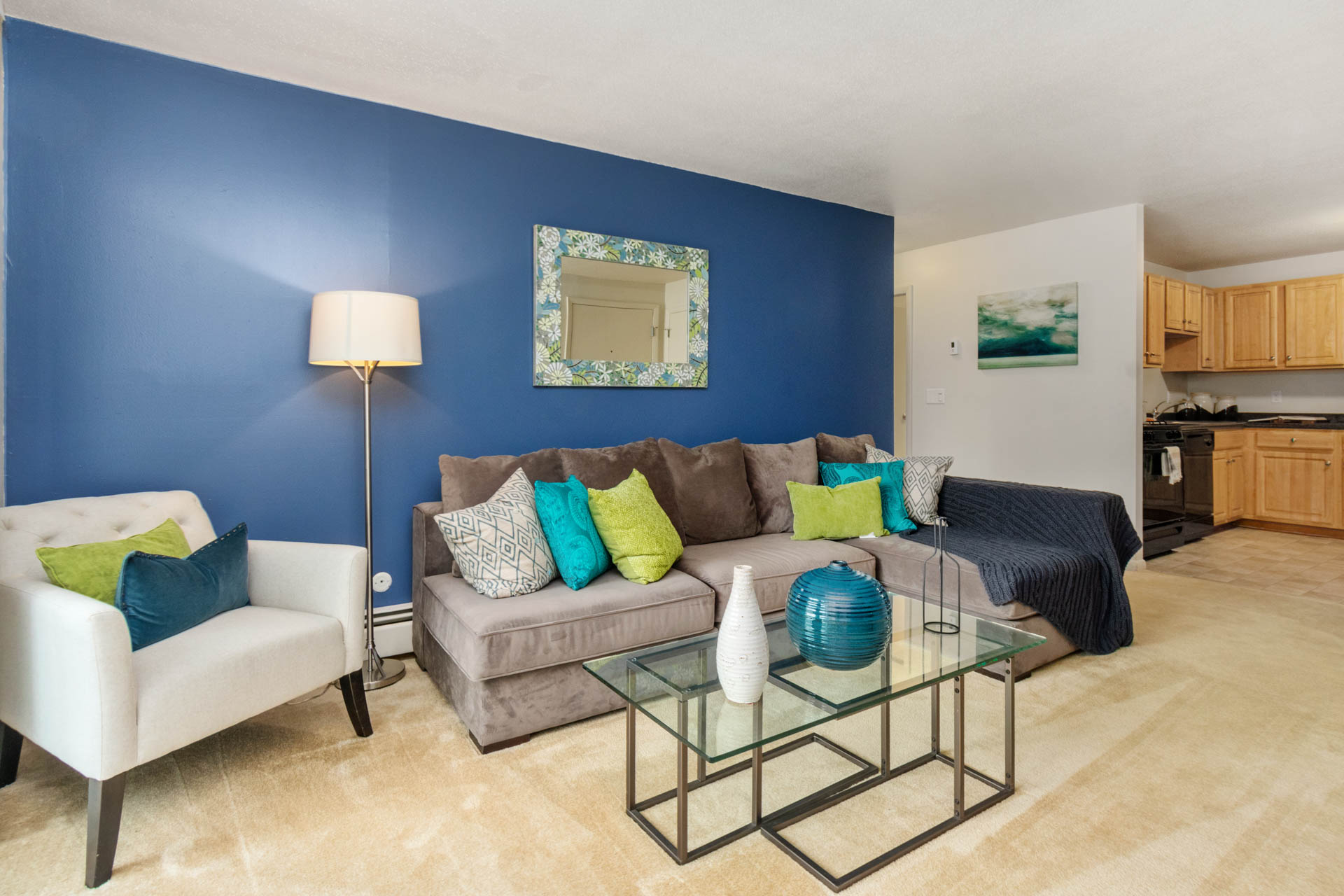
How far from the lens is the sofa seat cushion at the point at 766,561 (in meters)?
2.72

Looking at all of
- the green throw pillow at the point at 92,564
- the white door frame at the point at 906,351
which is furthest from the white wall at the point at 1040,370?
the green throw pillow at the point at 92,564

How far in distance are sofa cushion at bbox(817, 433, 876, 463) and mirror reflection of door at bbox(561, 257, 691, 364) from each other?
85cm

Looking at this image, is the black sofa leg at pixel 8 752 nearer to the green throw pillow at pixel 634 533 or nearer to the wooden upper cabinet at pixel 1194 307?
the green throw pillow at pixel 634 533

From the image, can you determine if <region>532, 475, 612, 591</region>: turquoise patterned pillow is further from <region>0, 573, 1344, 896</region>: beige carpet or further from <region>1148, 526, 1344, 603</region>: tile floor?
<region>1148, 526, 1344, 603</region>: tile floor

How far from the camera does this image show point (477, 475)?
2.83m

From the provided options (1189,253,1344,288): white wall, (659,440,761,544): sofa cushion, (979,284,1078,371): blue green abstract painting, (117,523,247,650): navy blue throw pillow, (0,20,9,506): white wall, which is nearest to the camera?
(117,523,247,650): navy blue throw pillow

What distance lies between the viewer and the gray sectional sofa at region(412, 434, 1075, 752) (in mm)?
2248

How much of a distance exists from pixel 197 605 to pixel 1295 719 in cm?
347

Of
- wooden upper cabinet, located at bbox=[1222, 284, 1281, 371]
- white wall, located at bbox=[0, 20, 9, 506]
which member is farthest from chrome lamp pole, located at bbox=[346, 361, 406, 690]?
wooden upper cabinet, located at bbox=[1222, 284, 1281, 371]

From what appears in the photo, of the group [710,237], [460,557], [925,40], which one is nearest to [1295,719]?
[925,40]

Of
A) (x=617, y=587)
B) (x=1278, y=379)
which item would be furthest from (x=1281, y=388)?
(x=617, y=587)

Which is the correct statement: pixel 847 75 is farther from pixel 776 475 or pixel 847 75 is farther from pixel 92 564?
pixel 92 564

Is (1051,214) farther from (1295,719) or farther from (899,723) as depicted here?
(899,723)

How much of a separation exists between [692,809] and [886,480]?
207 centimetres
